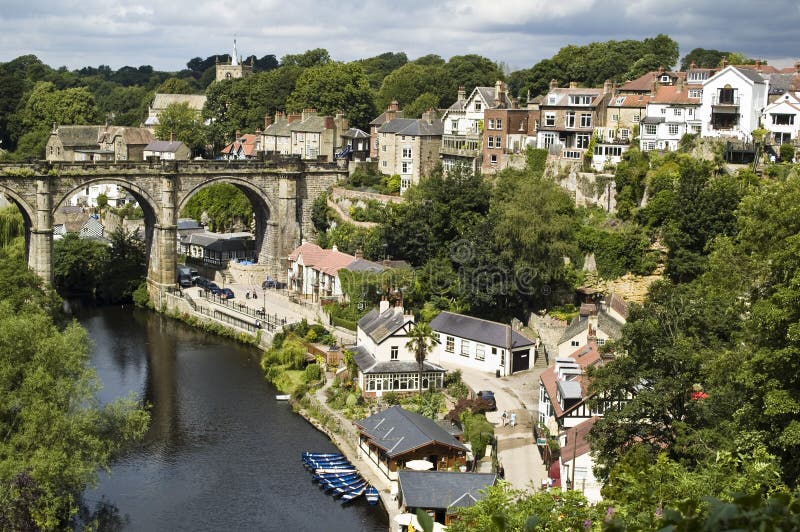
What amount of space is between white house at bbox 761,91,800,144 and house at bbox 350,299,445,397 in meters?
25.2

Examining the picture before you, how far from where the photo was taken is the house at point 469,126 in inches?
2867

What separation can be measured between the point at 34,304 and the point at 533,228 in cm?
2465

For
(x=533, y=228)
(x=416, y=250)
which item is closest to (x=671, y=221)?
(x=533, y=228)

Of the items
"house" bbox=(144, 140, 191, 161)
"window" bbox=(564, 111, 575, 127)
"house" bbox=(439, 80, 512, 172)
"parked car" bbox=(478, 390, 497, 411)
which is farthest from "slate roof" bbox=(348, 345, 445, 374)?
"house" bbox=(144, 140, 191, 161)

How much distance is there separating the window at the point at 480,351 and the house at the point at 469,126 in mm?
21507

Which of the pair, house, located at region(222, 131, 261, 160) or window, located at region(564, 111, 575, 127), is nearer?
window, located at region(564, 111, 575, 127)

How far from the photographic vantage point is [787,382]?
2939 centimetres

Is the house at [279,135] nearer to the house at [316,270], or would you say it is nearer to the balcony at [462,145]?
the balcony at [462,145]

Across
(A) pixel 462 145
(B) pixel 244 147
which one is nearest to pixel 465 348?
(A) pixel 462 145

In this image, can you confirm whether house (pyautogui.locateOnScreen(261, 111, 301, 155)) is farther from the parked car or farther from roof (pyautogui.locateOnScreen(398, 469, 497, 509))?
roof (pyautogui.locateOnScreen(398, 469, 497, 509))

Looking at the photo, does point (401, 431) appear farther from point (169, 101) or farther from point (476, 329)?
point (169, 101)

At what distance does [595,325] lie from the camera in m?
50.9

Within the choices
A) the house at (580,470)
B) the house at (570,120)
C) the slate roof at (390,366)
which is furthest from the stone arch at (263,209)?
the house at (580,470)

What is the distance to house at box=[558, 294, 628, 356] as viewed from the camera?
50.5 m
